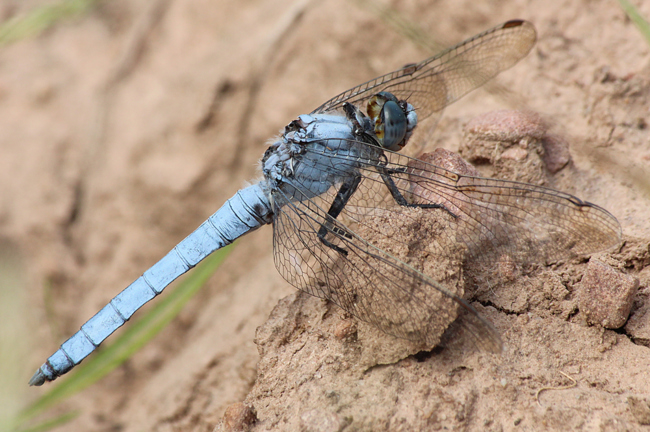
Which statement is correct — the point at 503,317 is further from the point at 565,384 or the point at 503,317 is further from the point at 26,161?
the point at 26,161

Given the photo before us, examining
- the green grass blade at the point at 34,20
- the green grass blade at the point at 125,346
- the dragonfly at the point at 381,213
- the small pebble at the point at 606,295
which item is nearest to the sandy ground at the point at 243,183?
the small pebble at the point at 606,295

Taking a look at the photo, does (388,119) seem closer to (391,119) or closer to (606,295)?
(391,119)

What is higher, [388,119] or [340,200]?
[388,119]

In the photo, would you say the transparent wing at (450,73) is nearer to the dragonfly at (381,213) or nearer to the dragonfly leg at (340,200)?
the dragonfly at (381,213)

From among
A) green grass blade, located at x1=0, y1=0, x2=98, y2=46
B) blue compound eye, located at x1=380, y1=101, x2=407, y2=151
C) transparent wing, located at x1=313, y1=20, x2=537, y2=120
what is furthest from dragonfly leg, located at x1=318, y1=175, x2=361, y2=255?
green grass blade, located at x1=0, y1=0, x2=98, y2=46

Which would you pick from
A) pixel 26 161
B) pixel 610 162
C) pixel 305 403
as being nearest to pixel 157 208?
pixel 26 161

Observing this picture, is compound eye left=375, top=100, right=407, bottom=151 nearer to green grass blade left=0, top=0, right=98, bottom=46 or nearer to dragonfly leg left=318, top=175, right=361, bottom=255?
dragonfly leg left=318, top=175, right=361, bottom=255

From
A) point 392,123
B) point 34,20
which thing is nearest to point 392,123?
point 392,123
